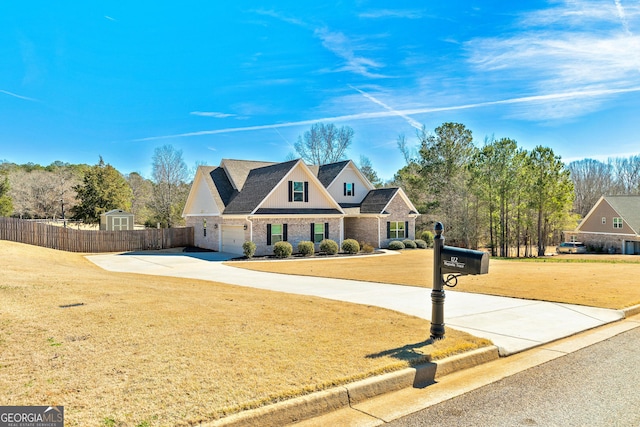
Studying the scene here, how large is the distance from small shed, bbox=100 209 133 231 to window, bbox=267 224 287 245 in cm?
1893

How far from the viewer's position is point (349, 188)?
36000mm

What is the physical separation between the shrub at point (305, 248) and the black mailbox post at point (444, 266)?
20423 mm

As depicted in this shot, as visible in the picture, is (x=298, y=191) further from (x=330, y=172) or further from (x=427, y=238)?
(x=427, y=238)

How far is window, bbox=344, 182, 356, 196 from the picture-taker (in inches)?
1410

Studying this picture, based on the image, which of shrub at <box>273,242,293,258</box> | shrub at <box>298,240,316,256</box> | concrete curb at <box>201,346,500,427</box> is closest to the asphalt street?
concrete curb at <box>201,346,500,427</box>

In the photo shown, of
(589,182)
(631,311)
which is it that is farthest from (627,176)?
(631,311)

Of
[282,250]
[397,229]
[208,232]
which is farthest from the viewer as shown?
[397,229]

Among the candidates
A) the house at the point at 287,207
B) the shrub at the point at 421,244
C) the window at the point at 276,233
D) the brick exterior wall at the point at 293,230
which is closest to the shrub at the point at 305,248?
the brick exterior wall at the point at 293,230

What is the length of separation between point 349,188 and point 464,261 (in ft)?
98.8

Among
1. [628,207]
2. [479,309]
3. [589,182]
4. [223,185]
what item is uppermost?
[589,182]

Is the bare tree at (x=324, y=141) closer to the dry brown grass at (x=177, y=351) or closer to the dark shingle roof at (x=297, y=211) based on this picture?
the dark shingle roof at (x=297, y=211)

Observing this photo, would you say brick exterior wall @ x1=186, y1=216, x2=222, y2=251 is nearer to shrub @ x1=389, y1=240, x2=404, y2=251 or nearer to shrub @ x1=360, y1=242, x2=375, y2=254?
shrub @ x1=360, y1=242, x2=375, y2=254

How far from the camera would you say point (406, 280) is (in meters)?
14.7

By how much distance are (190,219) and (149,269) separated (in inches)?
610
